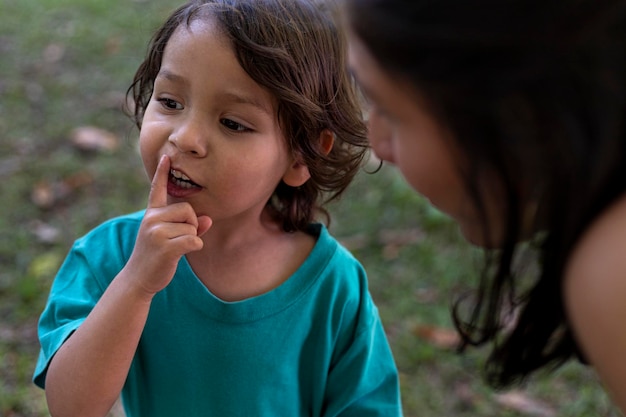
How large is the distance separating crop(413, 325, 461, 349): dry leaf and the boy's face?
1.50 m

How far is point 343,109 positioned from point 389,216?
1.79 m

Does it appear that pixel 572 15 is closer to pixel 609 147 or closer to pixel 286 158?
pixel 609 147

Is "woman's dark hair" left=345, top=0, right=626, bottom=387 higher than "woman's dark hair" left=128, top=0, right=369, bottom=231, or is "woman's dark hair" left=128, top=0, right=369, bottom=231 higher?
"woman's dark hair" left=345, top=0, right=626, bottom=387

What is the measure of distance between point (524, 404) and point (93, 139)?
214 centimetres

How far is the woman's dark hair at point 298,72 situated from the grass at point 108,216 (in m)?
0.69

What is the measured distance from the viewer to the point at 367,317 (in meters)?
1.73

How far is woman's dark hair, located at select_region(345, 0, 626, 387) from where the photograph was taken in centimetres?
104

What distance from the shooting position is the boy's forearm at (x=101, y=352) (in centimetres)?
146

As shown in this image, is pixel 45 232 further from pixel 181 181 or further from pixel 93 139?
pixel 181 181

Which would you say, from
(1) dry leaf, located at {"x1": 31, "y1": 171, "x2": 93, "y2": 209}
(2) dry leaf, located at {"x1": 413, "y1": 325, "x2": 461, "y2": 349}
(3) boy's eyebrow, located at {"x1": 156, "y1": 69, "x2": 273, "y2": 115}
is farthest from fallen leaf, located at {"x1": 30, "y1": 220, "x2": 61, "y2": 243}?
(3) boy's eyebrow, located at {"x1": 156, "y1": 69, "x2": 273, "y2": 115}

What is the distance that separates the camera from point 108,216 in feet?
10.7

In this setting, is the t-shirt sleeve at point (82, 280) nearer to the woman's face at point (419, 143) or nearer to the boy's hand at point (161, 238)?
the boy's hand at point (161, 238)

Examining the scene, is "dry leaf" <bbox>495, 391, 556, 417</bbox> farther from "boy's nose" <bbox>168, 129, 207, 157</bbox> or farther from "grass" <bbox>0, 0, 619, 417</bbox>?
"boy's nose" <bbox>168, 129, 207, 157</bbox>

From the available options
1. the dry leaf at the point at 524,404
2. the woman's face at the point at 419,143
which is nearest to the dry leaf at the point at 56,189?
the dry leaf at the point at 524,404
